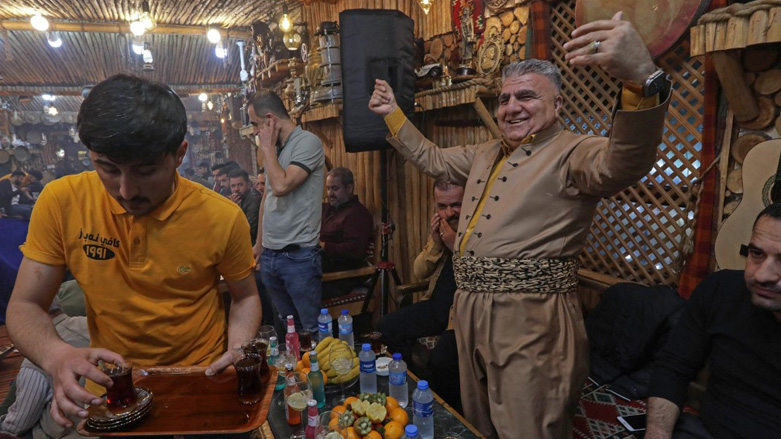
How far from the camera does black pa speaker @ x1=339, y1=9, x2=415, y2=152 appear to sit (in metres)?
3.32

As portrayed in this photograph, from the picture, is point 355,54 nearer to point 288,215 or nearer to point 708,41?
point 288,215

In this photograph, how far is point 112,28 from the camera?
6773 mm

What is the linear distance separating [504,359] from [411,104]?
238 cm

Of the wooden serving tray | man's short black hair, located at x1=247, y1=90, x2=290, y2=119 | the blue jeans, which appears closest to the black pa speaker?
man's short black hair, located at x1=247, y1=90, x2=290, y2=119

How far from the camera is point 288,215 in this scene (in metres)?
3.18

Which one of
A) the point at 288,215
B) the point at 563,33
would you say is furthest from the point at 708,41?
the point at 288,215

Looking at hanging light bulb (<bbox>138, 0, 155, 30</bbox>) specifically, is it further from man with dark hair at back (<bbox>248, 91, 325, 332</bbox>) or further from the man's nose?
the man's nose

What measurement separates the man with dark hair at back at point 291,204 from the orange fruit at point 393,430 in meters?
1.69

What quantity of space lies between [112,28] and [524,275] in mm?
7855

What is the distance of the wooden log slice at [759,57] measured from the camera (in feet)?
6.75

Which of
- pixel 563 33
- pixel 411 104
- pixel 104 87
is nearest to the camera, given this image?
pixel 104 87

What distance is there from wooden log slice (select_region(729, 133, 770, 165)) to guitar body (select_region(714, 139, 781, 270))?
0.10 meters

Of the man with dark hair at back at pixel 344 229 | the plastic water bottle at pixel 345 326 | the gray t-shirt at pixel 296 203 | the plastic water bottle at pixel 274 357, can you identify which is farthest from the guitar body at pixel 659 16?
the plastic water bottle at pixel 274 357

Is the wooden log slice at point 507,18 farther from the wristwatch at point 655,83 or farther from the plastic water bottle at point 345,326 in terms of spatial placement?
the plastic water bottle at point 345,326
